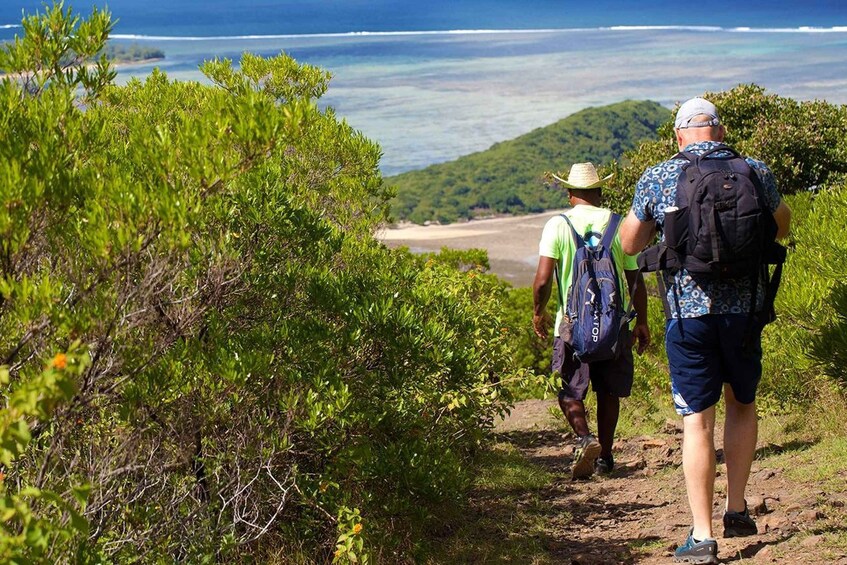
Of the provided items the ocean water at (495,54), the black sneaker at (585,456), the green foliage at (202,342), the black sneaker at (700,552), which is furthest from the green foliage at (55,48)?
the ocean water at (495,54)

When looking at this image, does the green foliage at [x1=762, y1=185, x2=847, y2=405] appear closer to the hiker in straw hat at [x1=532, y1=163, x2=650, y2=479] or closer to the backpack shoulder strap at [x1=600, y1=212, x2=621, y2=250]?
the hiker in straw hat at [x1=532, y1=163, x2=650, y2=479]

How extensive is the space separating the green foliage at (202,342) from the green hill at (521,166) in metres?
49.3

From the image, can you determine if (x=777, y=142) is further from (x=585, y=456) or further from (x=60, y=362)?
(x=60, y=362)

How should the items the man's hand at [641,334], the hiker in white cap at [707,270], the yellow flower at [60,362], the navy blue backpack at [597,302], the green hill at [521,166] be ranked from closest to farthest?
the yellow flower at [60,362], the hiker in white cap at [707,270], the navy blue backpack at [597,302], the man's hand at [641,334], the green hill at [521,166]

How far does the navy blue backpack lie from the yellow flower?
4.11 m

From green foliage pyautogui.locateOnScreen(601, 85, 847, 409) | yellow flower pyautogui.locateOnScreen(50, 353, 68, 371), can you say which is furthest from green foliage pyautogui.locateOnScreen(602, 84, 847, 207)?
yellow flower pyautogui.locateOnScreen(50, 353, 68, 371)

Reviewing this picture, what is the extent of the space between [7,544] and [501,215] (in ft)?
181

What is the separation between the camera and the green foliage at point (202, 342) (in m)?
4.01

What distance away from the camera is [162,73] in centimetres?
959

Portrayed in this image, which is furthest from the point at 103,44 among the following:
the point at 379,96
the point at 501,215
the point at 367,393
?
the point at 379,96

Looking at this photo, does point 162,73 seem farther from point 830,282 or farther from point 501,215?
point 501,215

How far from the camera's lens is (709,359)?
15.8ft

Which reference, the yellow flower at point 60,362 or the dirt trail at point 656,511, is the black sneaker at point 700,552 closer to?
the dirt trail at point 656,511

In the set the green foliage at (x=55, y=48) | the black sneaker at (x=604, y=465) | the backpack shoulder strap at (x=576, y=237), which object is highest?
the green foliage at (x=55, y=48)
